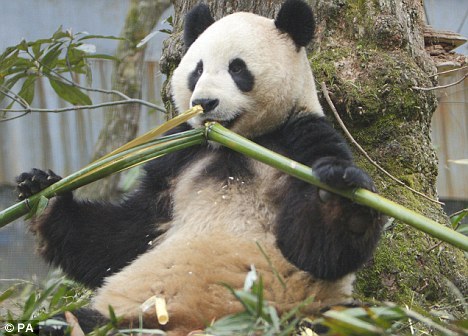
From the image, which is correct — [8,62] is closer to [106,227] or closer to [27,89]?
[27,89]

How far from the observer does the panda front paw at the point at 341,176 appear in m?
3.01

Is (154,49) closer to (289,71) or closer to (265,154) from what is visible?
(289,71)

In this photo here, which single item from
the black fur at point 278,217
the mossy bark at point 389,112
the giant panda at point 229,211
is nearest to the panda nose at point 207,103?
the giant panda at point 229,211

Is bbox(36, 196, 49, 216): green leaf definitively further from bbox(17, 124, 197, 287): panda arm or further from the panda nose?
the panda nose

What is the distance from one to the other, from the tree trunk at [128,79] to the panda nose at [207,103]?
3.19 meters

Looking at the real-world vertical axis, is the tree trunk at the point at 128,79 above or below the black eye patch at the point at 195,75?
below

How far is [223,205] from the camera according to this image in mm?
3709

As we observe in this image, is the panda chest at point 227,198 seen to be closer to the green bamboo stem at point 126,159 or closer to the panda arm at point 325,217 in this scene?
the panda arm at point 325,217

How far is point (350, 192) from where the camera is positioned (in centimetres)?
304

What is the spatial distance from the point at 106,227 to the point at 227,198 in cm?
75

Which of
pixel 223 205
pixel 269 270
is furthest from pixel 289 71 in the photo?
pixel 269 270

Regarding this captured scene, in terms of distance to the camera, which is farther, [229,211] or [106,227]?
[106,227]

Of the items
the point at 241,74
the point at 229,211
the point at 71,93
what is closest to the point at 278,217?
the point at 229,211

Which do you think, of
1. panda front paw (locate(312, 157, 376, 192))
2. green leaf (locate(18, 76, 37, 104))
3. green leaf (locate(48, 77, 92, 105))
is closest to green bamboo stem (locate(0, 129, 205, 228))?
panda front paw (locate(312, 157, 376, 192))
